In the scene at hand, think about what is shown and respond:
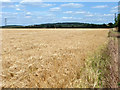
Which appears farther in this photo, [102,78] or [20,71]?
[102,78]

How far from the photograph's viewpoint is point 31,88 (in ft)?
10.2

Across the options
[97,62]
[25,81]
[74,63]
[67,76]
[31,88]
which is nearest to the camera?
[31,88]

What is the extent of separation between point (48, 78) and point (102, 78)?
1.97 meters

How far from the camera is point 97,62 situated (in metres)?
6.43

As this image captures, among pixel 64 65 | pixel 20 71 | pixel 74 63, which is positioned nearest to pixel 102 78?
pixel 74 63

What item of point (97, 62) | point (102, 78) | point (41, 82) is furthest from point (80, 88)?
point (97, 62)

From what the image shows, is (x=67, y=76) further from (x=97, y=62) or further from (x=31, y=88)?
(x=97, y=62)

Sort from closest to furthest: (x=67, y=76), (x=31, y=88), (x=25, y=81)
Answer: (x=31, y=88) < (x=25, y=81) < (x=67, y=76)

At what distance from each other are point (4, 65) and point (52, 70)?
1222 mm

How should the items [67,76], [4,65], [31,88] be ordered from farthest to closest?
[4,65] → [67,76] → [31,88]

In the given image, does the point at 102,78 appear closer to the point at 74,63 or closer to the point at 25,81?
the point at 74,63

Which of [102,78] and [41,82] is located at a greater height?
[41,82]

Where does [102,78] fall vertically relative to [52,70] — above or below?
below

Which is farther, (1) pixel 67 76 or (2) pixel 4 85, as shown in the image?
(1) pixel 67 76
